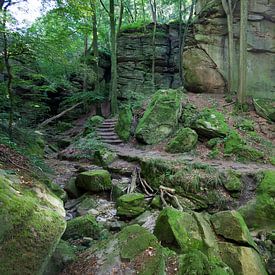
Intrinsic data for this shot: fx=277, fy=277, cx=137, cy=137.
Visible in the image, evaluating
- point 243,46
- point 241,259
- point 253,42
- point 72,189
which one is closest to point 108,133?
point 72,189

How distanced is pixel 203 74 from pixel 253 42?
3.07m

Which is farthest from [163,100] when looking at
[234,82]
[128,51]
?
[128,51]

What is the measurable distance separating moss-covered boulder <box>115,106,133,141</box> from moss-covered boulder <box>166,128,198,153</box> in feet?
9.39

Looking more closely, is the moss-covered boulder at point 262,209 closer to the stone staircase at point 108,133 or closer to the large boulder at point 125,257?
the large boulder at point 125,257

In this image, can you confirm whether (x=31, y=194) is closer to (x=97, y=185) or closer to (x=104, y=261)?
(x=104, y=261)

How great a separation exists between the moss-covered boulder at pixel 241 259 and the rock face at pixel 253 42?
11552 millimetres

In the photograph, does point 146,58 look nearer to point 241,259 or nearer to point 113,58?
point 113,58

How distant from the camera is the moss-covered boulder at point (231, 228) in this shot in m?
4.94

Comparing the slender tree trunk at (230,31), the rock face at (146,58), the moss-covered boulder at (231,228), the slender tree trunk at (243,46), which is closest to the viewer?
the moss-covered boulder at (231,228)

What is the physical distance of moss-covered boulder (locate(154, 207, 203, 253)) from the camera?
4531 millimetres

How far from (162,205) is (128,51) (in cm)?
1654

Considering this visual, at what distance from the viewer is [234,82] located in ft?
49.6

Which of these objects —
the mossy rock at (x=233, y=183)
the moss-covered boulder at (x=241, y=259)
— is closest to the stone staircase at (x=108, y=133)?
the mossy rock at (x=233, y=183)

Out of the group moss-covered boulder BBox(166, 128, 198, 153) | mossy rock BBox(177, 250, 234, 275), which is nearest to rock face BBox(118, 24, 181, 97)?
moss-covered boulder BBox(166, 128, 198, 153)
